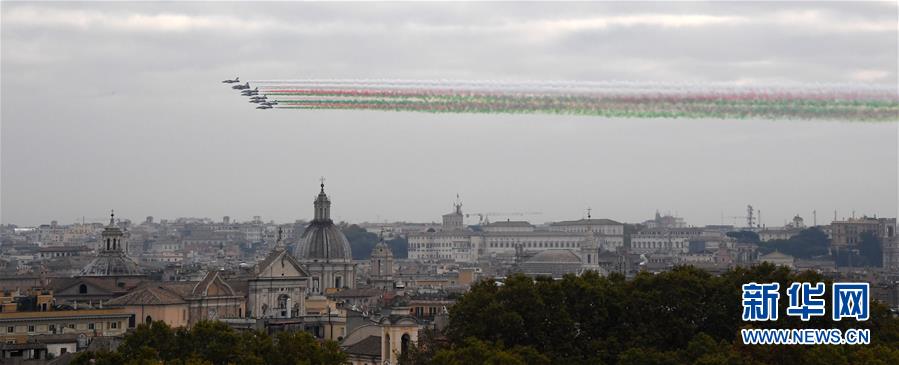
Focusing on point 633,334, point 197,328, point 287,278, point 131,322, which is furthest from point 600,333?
point 287,278

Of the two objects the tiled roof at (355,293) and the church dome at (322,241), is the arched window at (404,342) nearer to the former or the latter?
the tiled roof at (355,293)

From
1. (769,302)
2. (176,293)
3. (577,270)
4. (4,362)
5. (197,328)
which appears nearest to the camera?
(769,302)

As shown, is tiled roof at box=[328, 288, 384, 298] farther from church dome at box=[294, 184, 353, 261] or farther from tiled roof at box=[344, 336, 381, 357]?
tiled roof at box=[344, 336, 381, 357]

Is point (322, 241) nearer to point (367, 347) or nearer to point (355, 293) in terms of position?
point (355, 293)

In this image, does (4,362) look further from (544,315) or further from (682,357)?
(682,357)

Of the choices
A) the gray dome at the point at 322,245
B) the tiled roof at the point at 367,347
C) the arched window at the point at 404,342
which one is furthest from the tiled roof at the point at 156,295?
the gray dome at the point at 322,245

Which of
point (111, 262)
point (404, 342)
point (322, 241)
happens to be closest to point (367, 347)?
point (404, 342)

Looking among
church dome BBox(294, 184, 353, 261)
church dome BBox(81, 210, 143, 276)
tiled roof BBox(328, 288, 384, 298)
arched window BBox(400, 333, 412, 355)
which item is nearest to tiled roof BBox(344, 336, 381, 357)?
arched window BBox(400, 333, 412, 355)

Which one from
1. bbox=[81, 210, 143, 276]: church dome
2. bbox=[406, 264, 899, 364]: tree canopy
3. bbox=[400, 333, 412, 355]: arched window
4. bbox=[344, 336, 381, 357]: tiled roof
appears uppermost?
bbox=[81, 210, 143, 276]: church dome
